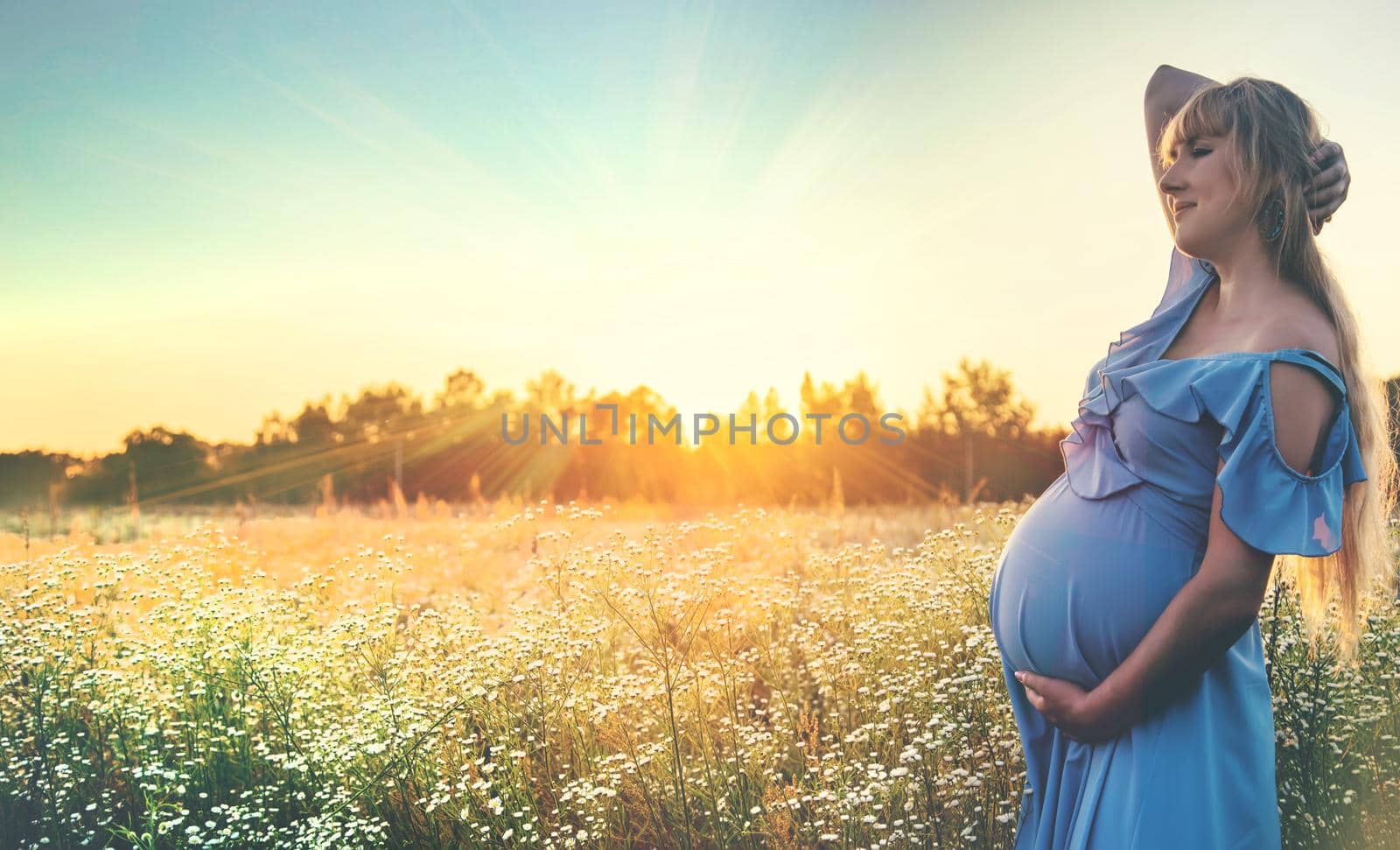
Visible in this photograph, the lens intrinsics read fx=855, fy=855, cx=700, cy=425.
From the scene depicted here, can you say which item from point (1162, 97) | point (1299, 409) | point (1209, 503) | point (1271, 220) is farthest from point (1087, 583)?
point (1162, 97)

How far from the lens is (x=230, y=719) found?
12.8 feet

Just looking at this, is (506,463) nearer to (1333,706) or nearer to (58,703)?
(58,703)

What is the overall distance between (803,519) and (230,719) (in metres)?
4.99

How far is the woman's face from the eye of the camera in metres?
1.80

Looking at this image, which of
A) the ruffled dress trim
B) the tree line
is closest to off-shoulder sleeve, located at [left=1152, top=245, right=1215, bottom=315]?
the ruffled dress trim

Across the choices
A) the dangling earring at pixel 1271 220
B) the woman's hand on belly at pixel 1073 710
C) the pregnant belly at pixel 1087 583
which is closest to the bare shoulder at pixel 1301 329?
the dangling earring at pixel 1271 220

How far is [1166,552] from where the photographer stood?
5.79 feet

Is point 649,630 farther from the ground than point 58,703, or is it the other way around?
point 649,630

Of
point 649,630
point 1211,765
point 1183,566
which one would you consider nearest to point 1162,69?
point 1183,566

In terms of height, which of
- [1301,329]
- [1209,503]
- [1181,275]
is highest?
[1181,275]

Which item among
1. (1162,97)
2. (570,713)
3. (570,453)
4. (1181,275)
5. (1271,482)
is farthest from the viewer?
(570,453)

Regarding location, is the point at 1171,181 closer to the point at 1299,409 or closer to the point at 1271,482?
the point at 1299,409

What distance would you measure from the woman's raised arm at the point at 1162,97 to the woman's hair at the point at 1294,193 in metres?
0.76

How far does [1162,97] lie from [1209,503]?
158 centimetres
